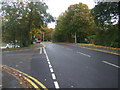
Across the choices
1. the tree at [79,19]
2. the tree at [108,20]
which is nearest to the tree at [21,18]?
the tree at [108,20]

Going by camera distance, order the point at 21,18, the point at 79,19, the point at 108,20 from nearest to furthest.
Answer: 1. the point at 108,20
2. the point at 21,18
3. the point at 79,19

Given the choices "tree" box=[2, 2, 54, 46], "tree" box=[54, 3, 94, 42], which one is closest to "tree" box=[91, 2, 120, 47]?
"tree" box=[2, 2, 54, 46]

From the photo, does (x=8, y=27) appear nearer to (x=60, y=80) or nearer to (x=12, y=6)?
(x=12, y=6)

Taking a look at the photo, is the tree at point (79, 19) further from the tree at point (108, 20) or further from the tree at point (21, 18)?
the tree at point (108, 20)

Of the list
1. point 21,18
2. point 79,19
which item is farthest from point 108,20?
point 79,19

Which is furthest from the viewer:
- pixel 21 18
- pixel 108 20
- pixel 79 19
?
pixel 79 19

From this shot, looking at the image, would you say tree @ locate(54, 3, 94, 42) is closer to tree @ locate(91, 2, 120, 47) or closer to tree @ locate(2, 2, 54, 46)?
tree @ locate(2, 2, 54, 46)

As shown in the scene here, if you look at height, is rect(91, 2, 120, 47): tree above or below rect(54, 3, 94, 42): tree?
below

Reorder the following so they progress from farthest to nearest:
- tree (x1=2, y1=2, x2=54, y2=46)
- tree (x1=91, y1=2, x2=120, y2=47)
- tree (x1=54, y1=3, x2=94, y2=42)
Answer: tree (x1=54, y1=3, x2=94, y2=42) < tree (x1=2, y1=2, x2=54, y2=46) < tree (x1=91, y1=2, x2=120, y2=47)

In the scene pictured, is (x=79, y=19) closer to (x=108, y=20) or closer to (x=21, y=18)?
(x=21, y=18)

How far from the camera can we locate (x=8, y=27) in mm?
24297

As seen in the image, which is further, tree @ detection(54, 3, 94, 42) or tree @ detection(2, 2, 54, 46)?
tree @ detection(54, 3, 94, 42)

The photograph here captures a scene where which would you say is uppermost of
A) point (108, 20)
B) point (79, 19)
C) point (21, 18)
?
point (79, 19)

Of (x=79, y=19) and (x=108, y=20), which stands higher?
(x=79, y=19)
